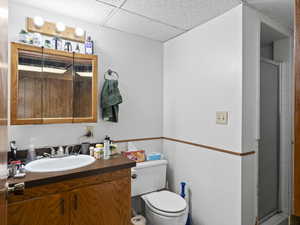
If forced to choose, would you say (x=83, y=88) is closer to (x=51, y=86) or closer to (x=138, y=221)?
(x=51, y=86)

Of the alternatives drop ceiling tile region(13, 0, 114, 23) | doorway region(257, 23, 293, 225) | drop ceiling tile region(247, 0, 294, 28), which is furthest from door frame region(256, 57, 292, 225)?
drop ceiling tile region(13, 0, 114, 23)

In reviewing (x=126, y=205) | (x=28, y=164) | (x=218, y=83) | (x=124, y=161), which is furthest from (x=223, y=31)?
(x=28, y=164)

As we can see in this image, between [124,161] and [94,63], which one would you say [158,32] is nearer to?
[94,63]

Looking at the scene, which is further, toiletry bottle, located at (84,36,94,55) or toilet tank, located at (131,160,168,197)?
toilet tank, located at (131,160,168,197)

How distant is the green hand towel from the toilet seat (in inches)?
35.6

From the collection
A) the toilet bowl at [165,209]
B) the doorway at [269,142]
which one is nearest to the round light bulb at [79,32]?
the toilet bowl at [165,209]

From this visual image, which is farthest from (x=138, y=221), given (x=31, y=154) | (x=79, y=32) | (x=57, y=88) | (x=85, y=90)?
(x=79, y=32)

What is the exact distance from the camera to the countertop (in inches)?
41.6

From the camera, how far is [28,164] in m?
1.32

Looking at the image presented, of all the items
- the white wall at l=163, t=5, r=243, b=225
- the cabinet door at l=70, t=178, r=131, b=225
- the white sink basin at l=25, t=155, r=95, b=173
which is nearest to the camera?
the cabinet door at l=70, t=178, r=131, b=225

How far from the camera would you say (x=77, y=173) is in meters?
1.19

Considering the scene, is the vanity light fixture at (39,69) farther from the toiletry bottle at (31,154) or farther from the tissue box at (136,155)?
the tissue box at (136,155)

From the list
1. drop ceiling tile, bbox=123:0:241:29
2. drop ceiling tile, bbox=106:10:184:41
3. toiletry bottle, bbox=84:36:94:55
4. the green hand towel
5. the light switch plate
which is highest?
drop ceiling tile, bbox=106:10:184:41

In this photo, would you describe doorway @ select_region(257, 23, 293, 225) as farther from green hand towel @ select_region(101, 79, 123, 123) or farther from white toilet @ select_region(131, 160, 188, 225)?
green hand towel @ select_region(101, 79, 123, 123)
